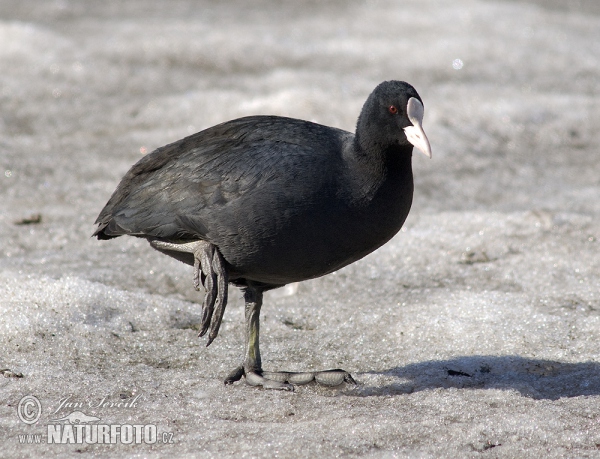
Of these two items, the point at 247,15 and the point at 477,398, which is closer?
the point at 477,398

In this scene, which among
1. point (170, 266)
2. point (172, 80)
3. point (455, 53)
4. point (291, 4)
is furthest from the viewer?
point (291, 4)

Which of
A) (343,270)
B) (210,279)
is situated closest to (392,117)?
(210,279)

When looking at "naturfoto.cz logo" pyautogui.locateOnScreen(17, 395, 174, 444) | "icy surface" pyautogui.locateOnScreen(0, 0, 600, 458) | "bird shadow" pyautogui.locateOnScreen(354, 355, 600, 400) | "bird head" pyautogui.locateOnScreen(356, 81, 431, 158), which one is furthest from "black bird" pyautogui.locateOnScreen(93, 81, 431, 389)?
"naturfoto.cz logo" pyautogui.locateOnScreen(17, 395, 174, 444)

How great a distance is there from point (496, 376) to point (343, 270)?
1.60m

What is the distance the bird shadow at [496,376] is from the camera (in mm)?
4062

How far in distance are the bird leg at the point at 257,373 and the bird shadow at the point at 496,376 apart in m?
0.15

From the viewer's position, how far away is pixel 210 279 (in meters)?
3.95

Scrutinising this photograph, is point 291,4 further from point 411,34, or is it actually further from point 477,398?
point 477,398

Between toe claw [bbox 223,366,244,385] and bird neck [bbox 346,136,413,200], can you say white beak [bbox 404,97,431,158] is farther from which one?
toe claw [bbox 223,366,244,385]

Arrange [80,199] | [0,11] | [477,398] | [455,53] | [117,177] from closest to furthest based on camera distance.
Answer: [477,398]
[80,199]
[117,177]
[455,53]
[0,11]

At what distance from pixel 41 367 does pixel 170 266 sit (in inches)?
64.4

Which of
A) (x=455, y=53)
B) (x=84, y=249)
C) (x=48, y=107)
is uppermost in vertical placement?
(x=455, y=53)

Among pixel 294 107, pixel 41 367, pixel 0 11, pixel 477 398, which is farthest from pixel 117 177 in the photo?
pixel 0 11

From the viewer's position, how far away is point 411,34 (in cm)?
1013
